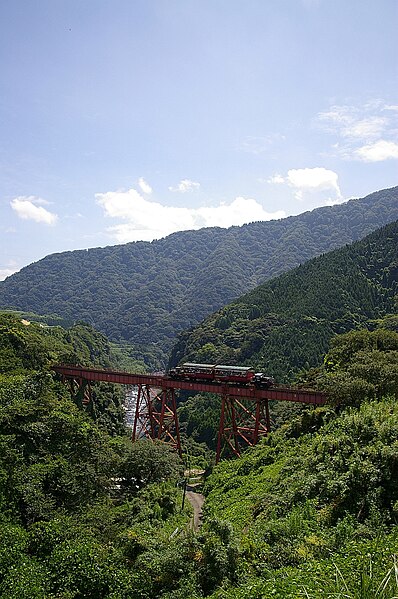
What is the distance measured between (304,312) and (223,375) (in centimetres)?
4280

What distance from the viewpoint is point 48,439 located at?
22781 mm

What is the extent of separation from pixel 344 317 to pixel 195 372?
40.8 meters

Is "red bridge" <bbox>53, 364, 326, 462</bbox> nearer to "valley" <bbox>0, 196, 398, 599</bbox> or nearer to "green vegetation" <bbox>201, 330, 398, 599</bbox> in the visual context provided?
"valley" <bbox>0, 196, 398, 599</bbox>

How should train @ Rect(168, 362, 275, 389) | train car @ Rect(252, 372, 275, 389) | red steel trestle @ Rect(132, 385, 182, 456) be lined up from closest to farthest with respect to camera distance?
Answer: train car @ Rect(252, 372, 275, 389) → train @ Rect(168, 362, 275, 389) → red steel trestle @ Rect(132, 385, 182, 456)

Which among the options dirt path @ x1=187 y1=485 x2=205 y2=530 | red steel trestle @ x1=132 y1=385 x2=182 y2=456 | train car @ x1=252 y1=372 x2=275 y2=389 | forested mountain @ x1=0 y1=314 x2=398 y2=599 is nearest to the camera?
forested mountain @ x1=0 y1=314 x2=398 y2=599

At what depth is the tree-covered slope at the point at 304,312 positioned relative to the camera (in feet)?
213

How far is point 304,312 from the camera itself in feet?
237

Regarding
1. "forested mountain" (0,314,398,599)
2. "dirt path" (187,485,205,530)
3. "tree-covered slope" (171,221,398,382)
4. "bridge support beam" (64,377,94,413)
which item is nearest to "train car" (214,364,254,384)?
"forested mountain" (0,314,398,599)

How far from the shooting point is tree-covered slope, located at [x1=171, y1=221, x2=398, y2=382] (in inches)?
2560

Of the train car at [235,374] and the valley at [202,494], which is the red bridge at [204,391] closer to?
the valley at [202,494]

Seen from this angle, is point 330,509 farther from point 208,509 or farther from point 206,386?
point 206,386

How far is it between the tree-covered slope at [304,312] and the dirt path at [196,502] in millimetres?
32448

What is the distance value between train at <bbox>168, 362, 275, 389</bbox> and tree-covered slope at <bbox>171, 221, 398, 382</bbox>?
2826cm

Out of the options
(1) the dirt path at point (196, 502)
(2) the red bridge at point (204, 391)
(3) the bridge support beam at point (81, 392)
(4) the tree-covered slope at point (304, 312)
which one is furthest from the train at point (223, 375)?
(4) the tree-covered slope at point (304, 312)
